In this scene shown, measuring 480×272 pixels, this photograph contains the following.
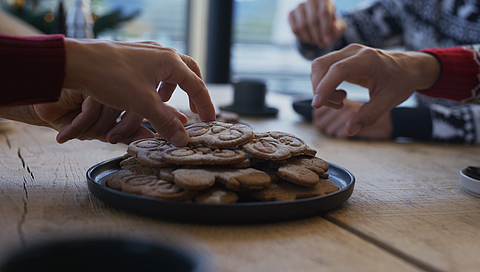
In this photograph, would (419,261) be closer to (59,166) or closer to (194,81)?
(194,81)

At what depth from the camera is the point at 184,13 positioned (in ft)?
17.1

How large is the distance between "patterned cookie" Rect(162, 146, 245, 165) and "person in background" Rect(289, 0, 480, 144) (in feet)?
2.63

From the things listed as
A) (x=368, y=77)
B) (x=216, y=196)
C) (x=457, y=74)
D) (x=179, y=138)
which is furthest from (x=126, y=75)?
(x=457, y=74)

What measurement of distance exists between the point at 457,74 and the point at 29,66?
1.18 m

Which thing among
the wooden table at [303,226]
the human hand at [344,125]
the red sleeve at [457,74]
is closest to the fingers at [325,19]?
the human hand at [344,125]

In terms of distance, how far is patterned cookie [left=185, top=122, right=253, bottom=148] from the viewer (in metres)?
0.68

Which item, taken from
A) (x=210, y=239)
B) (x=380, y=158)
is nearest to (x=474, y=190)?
(x=380, y=158)

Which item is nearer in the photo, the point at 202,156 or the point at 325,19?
the point at 202,156

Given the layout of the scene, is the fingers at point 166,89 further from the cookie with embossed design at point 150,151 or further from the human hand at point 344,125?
the human hand at point 344,125

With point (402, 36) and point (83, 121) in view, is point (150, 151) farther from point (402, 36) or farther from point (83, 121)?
point (402, 36)

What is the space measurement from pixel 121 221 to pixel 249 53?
5740 mm

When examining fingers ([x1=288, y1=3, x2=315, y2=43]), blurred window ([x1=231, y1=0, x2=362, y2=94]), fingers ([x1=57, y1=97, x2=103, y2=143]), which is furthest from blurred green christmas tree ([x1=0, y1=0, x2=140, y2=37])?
fingers ([x1=57, y1=97, x2=103, y2=143])

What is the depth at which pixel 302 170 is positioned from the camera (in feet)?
2.21

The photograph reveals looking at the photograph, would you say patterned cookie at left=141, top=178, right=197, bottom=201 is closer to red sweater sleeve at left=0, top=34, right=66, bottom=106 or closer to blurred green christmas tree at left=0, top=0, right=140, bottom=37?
red sweater sleeve at left=0, top=34, right=66, bottom=106
